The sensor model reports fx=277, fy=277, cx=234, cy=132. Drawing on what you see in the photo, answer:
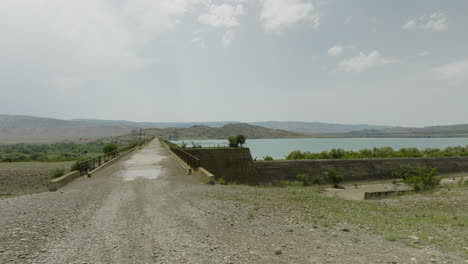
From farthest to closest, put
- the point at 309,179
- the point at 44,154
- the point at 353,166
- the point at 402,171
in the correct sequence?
1. the point at 44,154
2. the point at 353,166
3. the point at 402,171
4. the point at 309,179

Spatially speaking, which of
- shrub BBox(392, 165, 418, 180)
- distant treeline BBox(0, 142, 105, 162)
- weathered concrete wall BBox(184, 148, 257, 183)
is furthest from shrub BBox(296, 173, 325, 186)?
distant treeline BBox(0, 142, 105, 162)

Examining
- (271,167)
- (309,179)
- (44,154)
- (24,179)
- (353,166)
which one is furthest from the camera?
(44,154)

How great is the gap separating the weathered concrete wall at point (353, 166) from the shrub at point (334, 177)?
80.6 inches

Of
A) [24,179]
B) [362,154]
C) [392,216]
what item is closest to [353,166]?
[362,154]

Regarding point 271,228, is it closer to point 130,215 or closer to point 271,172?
point 130,215

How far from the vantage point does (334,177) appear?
31.7 metres

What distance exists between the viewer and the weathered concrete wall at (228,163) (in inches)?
1325

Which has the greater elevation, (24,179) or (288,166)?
(288,166)

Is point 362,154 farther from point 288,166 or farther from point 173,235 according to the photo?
point 173,235

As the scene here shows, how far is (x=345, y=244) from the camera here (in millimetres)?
6344

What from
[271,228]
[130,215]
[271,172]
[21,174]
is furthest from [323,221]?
[21,174]

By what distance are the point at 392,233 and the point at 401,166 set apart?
3454cm

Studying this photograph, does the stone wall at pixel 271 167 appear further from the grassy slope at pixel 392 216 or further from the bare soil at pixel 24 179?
the grassy slope at pixel 392 216

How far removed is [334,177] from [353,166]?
5.95m
